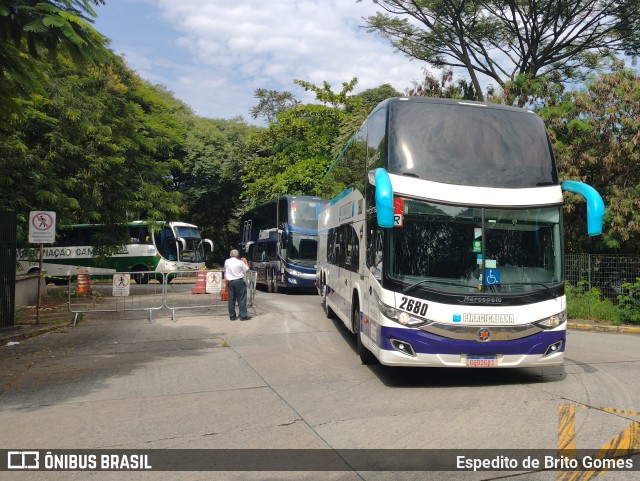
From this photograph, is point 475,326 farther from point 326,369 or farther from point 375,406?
point 326,369

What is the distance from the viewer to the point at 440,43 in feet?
86.7

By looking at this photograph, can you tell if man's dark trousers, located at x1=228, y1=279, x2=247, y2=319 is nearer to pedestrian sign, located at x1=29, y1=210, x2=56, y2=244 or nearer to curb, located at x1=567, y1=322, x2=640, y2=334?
pedestrian sign, located at x1=29, y1=210, x2=56, y2=244

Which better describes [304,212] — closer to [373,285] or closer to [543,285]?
[373,285]

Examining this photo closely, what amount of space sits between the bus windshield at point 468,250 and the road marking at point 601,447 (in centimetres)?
186

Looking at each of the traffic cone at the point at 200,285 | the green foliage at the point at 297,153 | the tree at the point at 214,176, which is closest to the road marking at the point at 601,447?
the traffic cone at the point at 200,285

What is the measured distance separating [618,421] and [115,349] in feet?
28.4

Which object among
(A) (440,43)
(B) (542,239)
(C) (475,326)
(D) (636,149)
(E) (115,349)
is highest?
(A) (440,43)

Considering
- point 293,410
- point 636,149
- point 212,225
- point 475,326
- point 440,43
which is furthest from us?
point 212,225

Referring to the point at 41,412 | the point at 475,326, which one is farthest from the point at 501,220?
the point at 41,412

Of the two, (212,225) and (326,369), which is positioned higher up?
(212,225)

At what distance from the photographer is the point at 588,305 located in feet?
50.3

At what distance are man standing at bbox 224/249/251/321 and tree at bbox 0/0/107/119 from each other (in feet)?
25.9

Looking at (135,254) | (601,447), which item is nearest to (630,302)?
(601,447)

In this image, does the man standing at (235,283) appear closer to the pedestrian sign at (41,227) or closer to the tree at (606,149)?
the pedestrian sign at (41,227)
